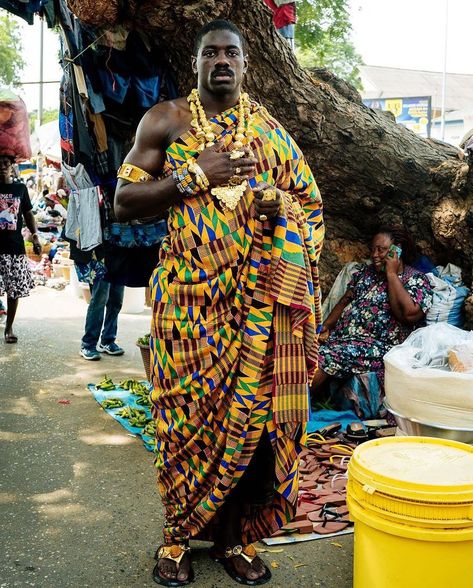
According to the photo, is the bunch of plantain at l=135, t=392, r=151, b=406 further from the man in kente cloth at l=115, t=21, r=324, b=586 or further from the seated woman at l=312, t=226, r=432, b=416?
the man in kente cloth at l=115, t=21, r=324, b=586

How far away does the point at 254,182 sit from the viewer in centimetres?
270

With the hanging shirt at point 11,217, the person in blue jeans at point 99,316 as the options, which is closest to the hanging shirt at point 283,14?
the person in blue jeans at point 99,316

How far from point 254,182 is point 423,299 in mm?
2428

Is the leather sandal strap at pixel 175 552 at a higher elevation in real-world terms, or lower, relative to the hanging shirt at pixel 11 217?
lower

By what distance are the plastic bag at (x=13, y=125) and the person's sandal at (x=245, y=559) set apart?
4.87m

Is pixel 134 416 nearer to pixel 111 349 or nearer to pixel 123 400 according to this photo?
pixel 123 400

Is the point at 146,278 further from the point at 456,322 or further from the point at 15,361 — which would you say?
the point at 456,322

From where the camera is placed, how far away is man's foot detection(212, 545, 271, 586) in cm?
272

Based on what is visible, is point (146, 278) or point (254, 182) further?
point (146, 278)

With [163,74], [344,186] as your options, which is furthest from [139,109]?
[344,186]

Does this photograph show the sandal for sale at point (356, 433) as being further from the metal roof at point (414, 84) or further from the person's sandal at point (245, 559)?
the metal roof at point (414, 84)

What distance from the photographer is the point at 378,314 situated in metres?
4.91

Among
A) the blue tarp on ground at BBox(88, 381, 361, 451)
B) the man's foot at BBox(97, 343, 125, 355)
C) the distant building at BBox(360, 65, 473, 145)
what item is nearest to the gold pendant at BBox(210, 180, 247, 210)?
the blue tarp on ground at BBox(88, 381, 361, 451)

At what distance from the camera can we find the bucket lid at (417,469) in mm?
2098
